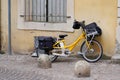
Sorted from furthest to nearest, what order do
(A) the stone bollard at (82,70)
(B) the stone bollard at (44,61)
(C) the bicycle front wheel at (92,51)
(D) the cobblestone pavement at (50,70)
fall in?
(C) the bicycle front wheel at (92,51)
(B) the stone bollard at (44,61)
(D) the cobblestone pavement at (50,70)
(A) the stone bollard at (82,70)

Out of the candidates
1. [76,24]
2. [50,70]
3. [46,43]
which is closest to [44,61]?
[50,70]

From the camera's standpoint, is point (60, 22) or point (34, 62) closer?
point (34, 62)

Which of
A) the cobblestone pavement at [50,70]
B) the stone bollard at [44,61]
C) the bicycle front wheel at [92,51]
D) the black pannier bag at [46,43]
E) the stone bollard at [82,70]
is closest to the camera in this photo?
the stone bollard at [82,70]

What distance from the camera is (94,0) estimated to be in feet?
38.9

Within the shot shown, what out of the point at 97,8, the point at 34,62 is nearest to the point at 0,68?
the point at 34,62

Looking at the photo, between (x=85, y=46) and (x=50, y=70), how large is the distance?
5.11ft

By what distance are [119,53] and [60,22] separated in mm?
1997

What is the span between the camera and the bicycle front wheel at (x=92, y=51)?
11656 millimetres

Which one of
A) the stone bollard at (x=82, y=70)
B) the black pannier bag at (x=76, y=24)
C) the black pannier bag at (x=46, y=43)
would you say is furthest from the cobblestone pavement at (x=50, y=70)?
the black pannier bag at (x=76, y=24)

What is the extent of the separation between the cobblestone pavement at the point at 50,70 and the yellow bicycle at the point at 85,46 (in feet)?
0.80

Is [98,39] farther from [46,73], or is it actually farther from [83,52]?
[46,73]

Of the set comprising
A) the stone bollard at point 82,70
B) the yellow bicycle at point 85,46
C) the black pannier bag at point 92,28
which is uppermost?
the black pannier bag at point 92,28

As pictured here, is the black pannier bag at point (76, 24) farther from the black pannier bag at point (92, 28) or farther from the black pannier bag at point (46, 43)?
the black pannier bag at point (46, 43)

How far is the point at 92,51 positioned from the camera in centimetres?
1172
